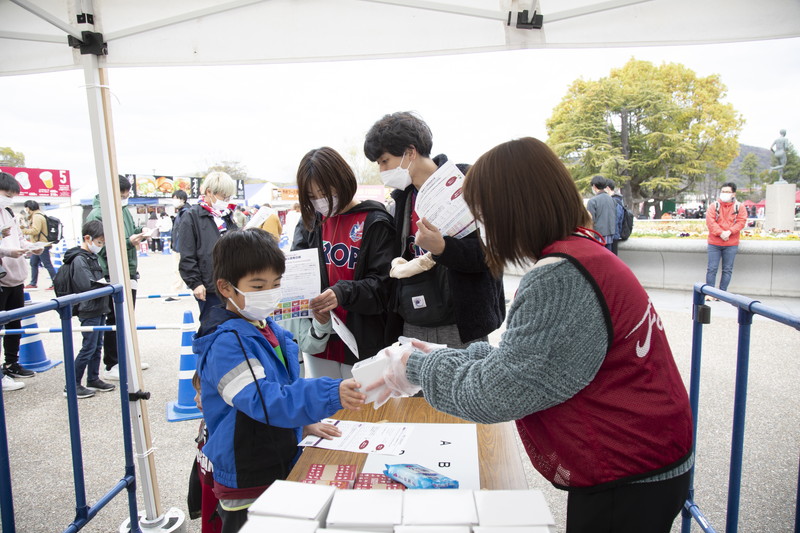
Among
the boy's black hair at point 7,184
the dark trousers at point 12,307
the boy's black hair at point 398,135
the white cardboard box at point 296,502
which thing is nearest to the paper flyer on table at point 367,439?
the white cardboard box at point 296,502

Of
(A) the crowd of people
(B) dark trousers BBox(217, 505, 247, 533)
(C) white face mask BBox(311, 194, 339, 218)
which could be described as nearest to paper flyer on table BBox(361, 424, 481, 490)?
(A) the crowd of people

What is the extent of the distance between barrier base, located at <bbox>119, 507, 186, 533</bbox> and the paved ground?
5.4 inches

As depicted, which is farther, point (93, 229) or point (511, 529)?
point (93, 229)

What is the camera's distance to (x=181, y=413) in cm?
393

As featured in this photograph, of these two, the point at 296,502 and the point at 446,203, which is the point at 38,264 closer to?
the point at 446,203

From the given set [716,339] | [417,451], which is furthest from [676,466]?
[716,339]

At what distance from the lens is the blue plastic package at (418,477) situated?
1.13 meters

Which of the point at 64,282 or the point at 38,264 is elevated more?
the point at 64,282

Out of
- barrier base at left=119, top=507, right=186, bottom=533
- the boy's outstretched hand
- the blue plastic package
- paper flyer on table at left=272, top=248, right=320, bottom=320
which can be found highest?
paper flyer on table at left=272, top=248, right=320, bottom=320

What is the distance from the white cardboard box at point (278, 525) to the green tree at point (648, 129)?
86.3 feet

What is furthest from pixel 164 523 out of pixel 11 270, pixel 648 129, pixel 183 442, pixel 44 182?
pixel 648 129

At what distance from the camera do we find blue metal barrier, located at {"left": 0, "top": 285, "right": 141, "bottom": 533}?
1482 millimetres

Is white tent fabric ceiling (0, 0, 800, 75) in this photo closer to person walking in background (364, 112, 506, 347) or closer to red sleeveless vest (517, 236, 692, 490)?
person walking in background (364, 112, 506, 347)

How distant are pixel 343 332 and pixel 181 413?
2.56 m
